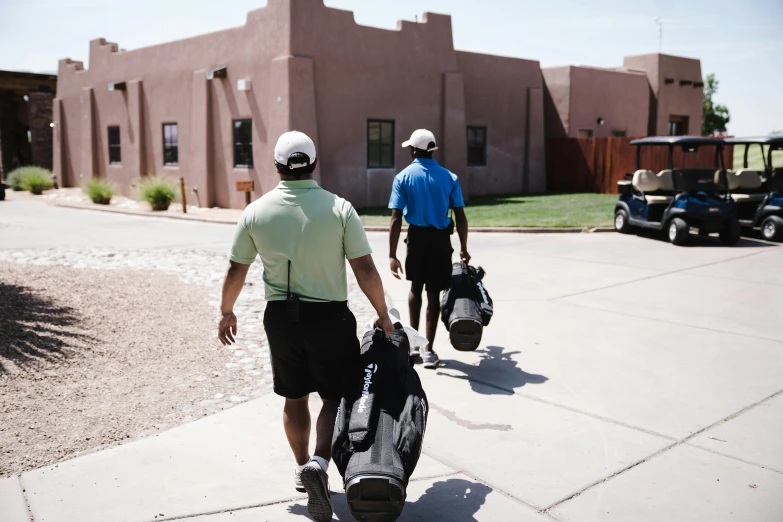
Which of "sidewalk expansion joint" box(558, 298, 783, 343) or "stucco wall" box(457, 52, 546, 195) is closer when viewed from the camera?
"sidewalk expansion joint" box(558, 298, 783, 343)

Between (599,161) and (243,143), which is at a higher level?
(243,143)

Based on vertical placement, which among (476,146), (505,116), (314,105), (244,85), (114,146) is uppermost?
(244,85)

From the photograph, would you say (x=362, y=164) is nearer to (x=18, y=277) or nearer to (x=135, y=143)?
(x=135, y=143)

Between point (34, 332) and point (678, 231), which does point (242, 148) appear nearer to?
point (678, 231)

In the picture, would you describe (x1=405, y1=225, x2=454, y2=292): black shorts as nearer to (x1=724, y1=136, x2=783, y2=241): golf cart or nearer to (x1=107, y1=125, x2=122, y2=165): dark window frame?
(x1=724, y1=136, x2=783, y2=241): golf cart

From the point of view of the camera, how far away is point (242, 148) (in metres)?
21.9

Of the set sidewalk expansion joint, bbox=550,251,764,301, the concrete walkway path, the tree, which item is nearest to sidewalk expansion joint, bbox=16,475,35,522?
the concrete walkway path

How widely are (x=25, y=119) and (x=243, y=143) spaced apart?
71.6 feet

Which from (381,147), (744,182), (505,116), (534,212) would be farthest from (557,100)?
(744,182)

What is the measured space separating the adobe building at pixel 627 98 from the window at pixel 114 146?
1728 centimetres

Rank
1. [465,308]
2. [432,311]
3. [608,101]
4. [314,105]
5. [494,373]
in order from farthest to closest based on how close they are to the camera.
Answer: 1. [608,101]
2. [314,105]
3. [432,311]
4. [494,373]
5. [465,308]

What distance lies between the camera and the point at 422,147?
6.13 meters

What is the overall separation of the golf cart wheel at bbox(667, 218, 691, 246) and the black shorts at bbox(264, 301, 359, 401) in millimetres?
11373

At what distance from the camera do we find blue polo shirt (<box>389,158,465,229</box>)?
6.11m
